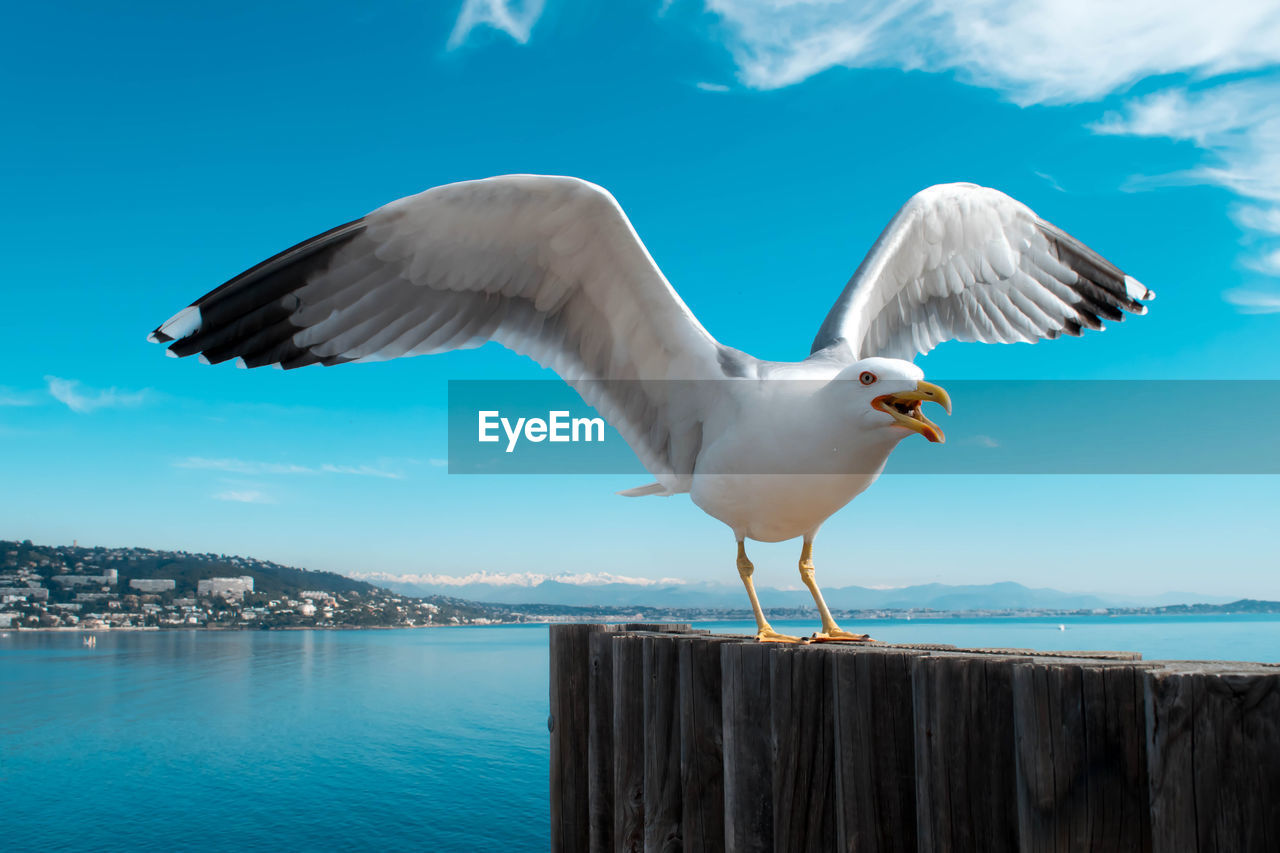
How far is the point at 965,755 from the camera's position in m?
2.44

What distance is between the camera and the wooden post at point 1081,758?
2.12m

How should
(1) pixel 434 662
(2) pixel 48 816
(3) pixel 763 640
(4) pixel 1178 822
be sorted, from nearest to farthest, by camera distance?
1. (4) pixel 1178 822
2. (3) pixel 763 640
3. (2) pixel 48 816
4. (1) pixel 434 662

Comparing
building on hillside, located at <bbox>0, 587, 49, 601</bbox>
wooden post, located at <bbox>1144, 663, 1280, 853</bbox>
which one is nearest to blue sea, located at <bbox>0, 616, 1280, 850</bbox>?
wooden post, located at <bbox>1144, 663, 1280, 853</bbox>

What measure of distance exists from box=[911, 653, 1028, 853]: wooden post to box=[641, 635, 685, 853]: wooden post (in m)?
1.47

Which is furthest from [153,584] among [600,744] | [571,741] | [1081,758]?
[1081,758]

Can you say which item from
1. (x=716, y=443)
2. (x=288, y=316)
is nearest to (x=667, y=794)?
(x=716, y=443)

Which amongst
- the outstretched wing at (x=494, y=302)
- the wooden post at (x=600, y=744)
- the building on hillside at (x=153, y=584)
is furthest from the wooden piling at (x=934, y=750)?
the building on hillside at (x=153, y=584)

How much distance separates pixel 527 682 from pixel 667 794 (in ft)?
167

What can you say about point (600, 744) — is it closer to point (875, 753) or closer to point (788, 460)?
point (788, 460)

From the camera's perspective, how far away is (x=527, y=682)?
52469 mm

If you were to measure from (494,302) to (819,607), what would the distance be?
2.56 m

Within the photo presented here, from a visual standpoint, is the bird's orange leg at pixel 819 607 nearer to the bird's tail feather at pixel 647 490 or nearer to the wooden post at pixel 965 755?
the bird's tail feather at pixel 647 490

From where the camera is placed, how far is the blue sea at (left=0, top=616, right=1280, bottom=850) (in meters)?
20.9

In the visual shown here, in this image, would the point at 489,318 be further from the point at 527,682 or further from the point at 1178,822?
the point at 527,682
